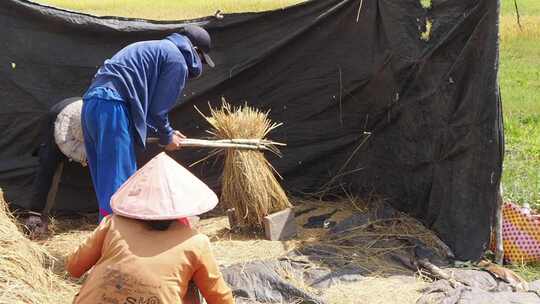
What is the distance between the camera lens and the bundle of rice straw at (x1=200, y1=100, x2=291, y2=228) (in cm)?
518

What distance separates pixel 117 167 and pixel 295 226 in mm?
1748

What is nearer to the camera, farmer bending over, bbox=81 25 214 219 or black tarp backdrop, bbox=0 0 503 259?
farmer bending over, bbox=81 25 214 219

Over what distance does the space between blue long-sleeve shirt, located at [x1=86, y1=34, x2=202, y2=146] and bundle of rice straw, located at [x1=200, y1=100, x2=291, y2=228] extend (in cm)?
95

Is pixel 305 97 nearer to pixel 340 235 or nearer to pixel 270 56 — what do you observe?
pixel 270 56

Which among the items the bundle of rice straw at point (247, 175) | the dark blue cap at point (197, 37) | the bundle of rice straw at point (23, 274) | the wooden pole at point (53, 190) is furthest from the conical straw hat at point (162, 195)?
the wooden pole at point (53, 190)

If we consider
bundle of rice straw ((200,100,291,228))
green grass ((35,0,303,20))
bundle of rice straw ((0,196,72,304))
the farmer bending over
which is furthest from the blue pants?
green grass ((35,0,303,20))

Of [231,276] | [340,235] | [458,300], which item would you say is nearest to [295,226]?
[340,235]

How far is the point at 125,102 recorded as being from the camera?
4141mm

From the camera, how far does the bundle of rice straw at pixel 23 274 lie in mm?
3342

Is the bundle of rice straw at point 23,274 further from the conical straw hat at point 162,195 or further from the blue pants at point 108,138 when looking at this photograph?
the conical straw hat at point 162,195

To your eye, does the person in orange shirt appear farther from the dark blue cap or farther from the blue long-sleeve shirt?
the dark blue cap

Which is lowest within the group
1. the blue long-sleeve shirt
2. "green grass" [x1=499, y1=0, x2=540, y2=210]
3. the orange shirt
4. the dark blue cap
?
"green grass" [x1=499, y1=0, x2=540, y2=210]

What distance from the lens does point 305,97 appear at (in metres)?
5.98

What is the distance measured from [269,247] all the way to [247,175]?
547mm
